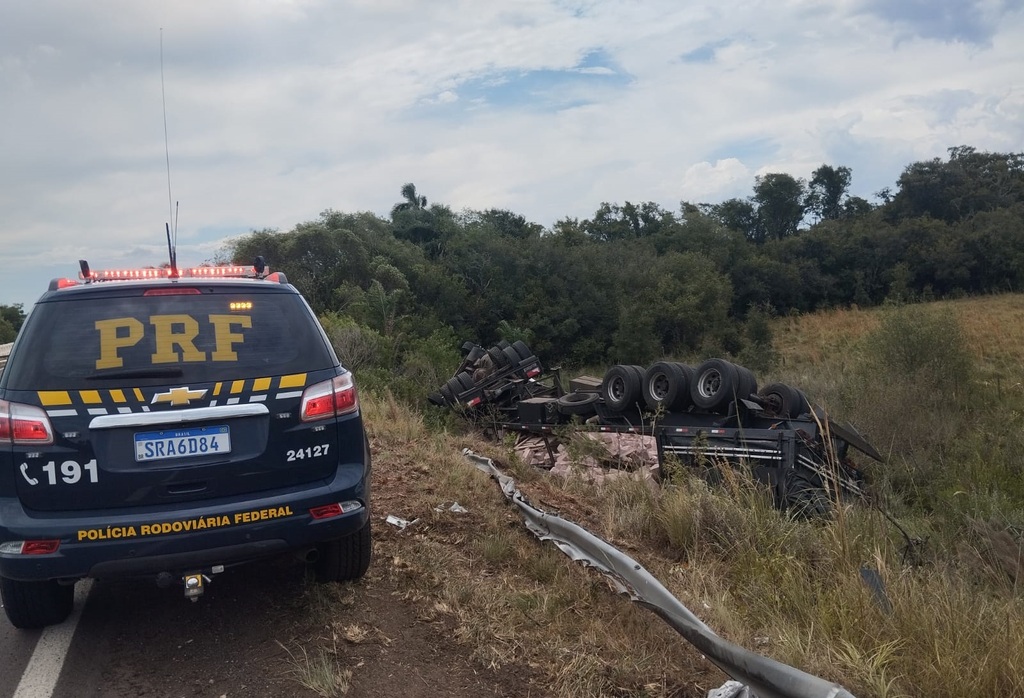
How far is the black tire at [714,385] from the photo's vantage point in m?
10.1

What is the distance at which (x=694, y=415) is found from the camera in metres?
10.6

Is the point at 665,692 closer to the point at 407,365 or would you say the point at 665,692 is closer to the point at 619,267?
the point at 407,365

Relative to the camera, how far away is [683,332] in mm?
41094

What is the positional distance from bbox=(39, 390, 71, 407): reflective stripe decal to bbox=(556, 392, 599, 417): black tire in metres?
8.98

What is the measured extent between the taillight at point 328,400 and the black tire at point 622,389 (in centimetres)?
774

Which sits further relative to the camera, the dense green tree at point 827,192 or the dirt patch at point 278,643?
the dense green tree at point 827,192

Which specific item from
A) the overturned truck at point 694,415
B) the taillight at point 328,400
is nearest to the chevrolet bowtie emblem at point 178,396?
the taillight at point 328,400

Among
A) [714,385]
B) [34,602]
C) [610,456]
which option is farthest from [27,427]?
[714,385]

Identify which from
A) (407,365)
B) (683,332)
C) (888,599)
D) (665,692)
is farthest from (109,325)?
(683,332)

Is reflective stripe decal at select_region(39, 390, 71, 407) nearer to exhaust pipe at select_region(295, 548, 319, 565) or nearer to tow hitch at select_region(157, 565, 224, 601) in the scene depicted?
tow hitch at select_region(157, 565, 224, 601)

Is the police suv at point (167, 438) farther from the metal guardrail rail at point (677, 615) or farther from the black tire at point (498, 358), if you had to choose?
the black tire at point (498, 358)

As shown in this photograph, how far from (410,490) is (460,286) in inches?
1244

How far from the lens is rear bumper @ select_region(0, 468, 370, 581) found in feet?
11.3

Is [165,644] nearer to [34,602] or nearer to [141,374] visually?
[34,602]
